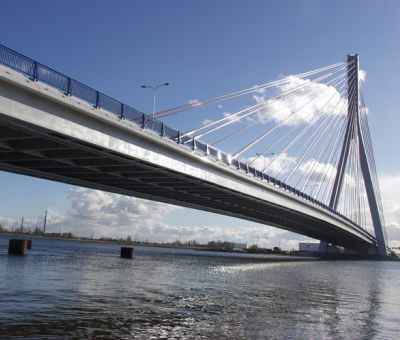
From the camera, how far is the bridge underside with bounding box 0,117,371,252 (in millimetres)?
27311

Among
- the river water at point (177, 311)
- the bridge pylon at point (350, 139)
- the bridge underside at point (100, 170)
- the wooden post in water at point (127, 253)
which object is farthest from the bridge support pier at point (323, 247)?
the river water at point (177, 311)

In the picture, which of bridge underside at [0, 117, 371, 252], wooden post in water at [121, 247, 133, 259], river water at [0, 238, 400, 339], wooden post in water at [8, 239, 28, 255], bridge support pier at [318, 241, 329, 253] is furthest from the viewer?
bridge support pier at [318, 241, 329, 253]

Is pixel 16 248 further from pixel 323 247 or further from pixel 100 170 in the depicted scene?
pixel 323 247

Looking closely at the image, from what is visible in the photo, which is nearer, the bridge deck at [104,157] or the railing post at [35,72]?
the bridge deck at [104,157]

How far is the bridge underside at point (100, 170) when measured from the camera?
27311 mm

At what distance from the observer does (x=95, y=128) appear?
28.1 metres

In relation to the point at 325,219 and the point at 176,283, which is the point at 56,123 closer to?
the point at 176,283

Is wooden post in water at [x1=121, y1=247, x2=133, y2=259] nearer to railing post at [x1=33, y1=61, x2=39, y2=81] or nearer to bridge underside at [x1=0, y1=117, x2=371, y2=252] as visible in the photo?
bridge underside at [x1=0, y1=117, x2=371, y2=252]

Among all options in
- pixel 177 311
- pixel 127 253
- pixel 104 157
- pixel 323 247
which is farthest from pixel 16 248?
pixel 323 247

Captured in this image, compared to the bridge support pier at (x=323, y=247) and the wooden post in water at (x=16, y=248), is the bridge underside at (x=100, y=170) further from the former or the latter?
the bridge support pier at (x=323, y=247)

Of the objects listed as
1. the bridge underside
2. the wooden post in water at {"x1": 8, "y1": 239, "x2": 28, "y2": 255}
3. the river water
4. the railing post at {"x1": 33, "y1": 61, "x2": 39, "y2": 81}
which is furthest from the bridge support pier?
the railing post at {"x1": 33, "y1": 61, "x2": 39, "y2": 81}

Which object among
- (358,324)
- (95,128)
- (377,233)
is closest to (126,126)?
(95,128)

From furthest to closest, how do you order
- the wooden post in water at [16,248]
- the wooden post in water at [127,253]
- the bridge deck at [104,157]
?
the wooden post in water at [127,253]
the wooden post in water at [16,248]
the bridge deck at [104,157]

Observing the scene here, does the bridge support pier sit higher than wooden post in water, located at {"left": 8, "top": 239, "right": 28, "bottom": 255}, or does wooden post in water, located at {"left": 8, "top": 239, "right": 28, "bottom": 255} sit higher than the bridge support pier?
the bridge support pier
